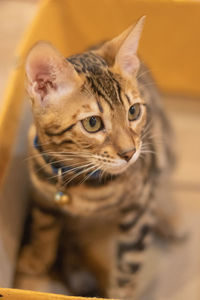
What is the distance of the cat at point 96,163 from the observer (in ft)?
2.78

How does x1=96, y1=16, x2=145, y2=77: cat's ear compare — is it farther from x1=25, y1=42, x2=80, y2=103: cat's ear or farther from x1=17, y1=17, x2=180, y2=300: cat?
x1=25, y1=42, x2=80, y2=103: cat's ear

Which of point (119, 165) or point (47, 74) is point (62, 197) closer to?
point (119, 165)

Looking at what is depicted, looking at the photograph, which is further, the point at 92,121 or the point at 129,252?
the point at 129,252

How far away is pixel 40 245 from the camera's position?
1231 mm

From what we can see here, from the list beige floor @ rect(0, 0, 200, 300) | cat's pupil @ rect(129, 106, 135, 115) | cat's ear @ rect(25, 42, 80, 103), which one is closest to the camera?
cat's ear @ rect(25, 42, 80, 103)

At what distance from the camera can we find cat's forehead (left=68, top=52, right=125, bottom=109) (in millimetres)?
857

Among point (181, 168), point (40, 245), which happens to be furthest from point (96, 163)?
point (181, 168)

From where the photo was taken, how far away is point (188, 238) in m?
1.42

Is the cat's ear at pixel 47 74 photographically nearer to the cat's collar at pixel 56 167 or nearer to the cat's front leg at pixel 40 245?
the cat's collar at pixel 56 167

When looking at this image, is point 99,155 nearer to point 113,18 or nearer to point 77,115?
point 77,115

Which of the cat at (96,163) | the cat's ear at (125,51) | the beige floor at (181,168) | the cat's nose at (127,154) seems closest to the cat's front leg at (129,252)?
the cat at (96,163)

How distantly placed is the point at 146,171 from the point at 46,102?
384 mm

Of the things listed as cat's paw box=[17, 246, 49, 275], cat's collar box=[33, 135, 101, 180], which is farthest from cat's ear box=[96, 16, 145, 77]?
cat's paw box=[17, 246, 49, 275]

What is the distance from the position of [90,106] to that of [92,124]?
4cm
